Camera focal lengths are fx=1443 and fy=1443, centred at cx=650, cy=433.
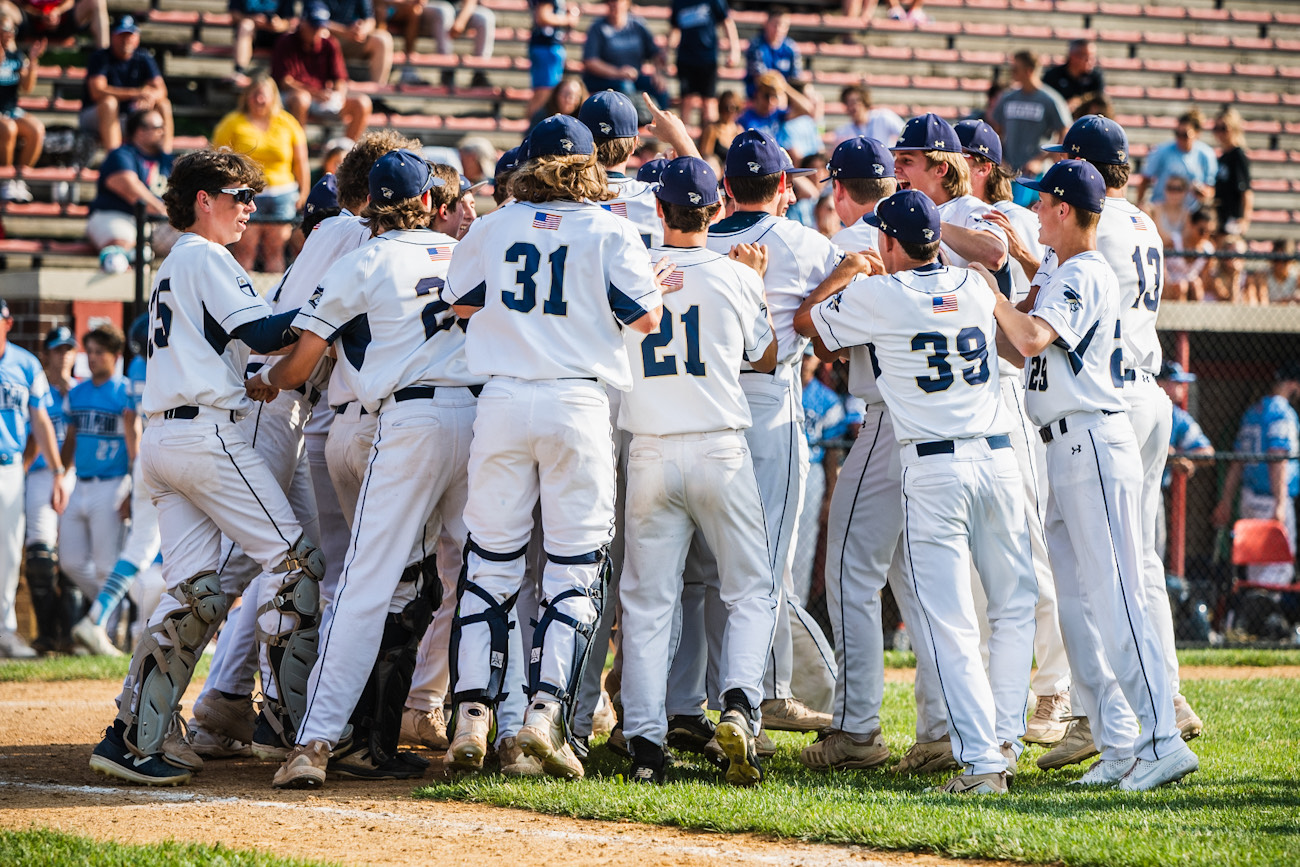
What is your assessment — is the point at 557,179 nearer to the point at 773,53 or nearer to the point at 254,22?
the point at 773,53

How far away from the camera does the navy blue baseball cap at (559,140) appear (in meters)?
5.59

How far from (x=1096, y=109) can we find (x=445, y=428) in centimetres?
635

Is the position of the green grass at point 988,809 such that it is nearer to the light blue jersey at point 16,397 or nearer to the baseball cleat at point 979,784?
the baseball cleat at point 979,784

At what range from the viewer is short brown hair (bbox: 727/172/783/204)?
610 centimetres

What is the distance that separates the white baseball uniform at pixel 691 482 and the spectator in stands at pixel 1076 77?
1045 cm

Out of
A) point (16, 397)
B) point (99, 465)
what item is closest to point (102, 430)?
point (99, 465)

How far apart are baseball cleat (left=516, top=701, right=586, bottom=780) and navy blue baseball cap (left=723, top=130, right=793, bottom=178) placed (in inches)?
92.7

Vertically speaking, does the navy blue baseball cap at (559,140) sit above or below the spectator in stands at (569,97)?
below

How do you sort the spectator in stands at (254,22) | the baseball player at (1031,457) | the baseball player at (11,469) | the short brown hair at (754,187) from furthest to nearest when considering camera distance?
the spectator in stands at (254,22) → the baseball player at (11,469) → the baseball player at (1031,457) → the short brown hair at (754,187)

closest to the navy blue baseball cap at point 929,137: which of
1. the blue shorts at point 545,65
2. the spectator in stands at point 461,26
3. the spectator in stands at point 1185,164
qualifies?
the spectator in stands at point 1185,164

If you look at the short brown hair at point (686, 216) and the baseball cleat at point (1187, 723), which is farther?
the baseball cleat at point (1187, 723)

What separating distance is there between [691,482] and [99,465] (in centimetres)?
626

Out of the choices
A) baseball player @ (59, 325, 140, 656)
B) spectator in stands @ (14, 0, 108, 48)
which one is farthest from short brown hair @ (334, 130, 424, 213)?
spectator in stands @ (14, 0, 108, 48)

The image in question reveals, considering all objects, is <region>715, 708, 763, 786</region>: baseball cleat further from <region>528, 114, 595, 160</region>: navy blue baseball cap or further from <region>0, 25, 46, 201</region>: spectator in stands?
<region>0, 25, 46, 201</region>: spectator in stands
